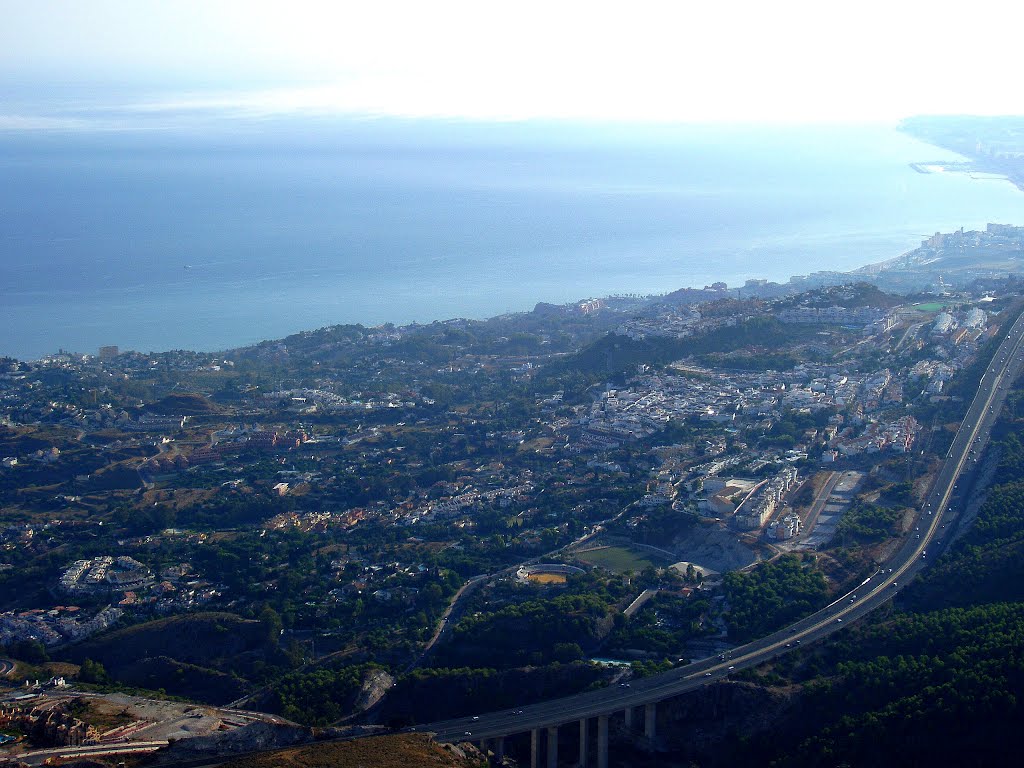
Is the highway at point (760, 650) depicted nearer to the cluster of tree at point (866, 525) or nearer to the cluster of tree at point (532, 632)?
the cluster of tree at point (866, 525)

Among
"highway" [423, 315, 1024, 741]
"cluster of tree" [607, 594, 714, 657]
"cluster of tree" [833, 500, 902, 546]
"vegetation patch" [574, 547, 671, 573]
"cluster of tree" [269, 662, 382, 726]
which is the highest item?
"cluster of tree" [833, 500, 902, 546]

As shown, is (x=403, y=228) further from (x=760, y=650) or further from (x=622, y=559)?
(x=760, y=650)

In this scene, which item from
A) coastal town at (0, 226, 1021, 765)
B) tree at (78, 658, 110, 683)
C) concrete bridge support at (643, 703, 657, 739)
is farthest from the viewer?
coastal town at (0, 226, 1021, 765)

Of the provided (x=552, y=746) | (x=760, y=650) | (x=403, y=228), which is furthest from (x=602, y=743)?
(x=403, y=228)

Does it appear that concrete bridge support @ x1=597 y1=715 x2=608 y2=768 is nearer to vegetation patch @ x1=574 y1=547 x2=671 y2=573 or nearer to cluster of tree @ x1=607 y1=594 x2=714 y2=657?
cluster of tree @ x1=607 y1=594 x2=714 y2=657

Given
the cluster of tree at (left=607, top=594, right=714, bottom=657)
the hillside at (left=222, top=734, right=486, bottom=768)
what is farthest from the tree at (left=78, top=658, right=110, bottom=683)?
the cluster of tree at (left=607, top=594, right=714, bottom=657)

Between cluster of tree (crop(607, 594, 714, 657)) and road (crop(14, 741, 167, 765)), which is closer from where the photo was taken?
road (crop(14, 741, 167, 765))
